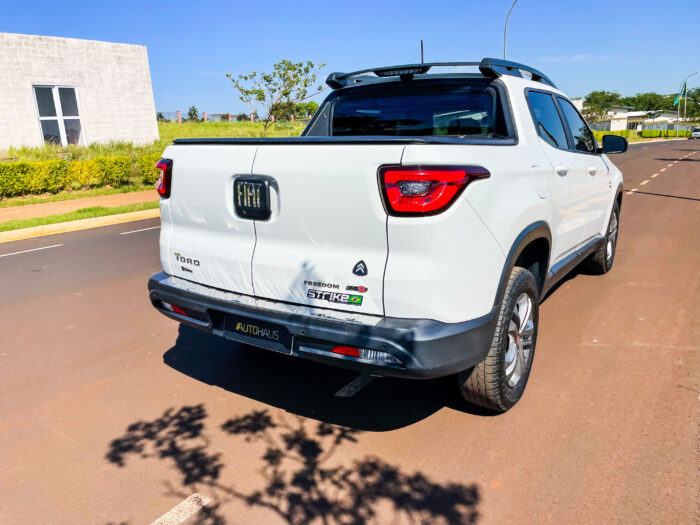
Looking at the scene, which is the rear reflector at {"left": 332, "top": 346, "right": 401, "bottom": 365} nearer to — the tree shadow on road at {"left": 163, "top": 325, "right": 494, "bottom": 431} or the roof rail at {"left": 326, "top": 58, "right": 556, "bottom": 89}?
the tree shadow on road at {"left": 163, "top": 325, "right": 494, "bottom": 431}

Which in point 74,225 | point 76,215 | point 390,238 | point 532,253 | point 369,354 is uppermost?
point 390,238

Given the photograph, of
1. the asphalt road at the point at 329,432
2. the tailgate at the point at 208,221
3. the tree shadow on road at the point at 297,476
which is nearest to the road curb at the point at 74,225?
the asphalt road at the point at 329,432

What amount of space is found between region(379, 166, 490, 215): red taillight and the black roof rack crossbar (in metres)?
1.35

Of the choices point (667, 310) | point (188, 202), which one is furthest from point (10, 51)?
point (667, 310)

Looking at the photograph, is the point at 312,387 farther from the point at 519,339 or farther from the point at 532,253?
the point at 532,253

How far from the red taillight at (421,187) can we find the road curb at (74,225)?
10.2 meters

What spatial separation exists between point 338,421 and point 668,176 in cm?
1912

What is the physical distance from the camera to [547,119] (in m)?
4.25

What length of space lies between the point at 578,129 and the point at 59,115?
20455 mm

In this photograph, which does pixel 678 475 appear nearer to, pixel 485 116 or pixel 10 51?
pixel 485 116

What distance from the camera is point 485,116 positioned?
382 cm

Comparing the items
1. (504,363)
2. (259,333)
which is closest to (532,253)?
(504,363)

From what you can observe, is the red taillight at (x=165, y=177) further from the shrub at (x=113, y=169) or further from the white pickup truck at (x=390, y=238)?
the shrub at (x=113, y=169)

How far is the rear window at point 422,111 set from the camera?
3824 millimetres
